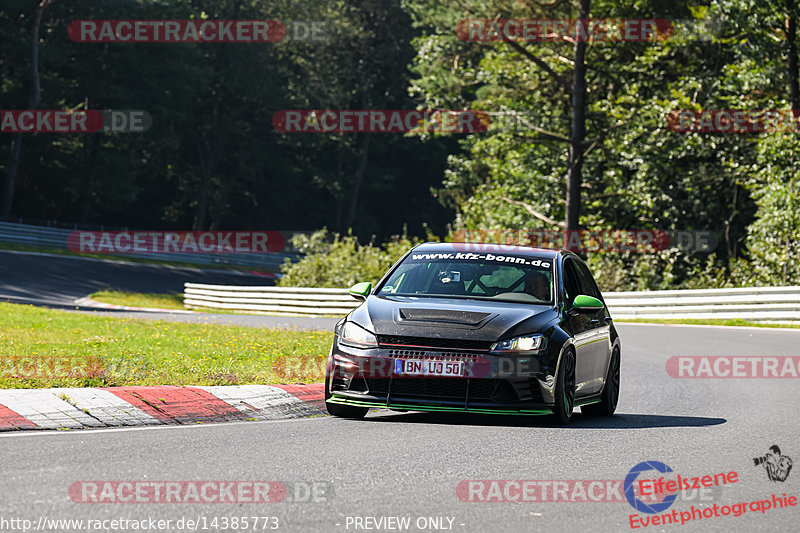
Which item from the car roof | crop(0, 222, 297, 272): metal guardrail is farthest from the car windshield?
crop(0, 222, 297, 272): metal guardrail

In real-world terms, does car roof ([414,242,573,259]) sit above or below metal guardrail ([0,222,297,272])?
above

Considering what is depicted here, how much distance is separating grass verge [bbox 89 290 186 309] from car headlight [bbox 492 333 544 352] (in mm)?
28498

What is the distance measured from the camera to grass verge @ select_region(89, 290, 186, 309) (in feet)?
122

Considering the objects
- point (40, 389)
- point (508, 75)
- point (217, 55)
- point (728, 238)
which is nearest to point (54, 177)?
point (217, 55)

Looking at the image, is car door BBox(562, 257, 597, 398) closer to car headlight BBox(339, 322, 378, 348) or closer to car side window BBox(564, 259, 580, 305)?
car side window BBox(564, 259, 580, 305)

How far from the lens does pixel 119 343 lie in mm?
15586

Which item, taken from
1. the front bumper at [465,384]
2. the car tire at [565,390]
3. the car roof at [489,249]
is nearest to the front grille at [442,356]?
the front bumper at [465,384]

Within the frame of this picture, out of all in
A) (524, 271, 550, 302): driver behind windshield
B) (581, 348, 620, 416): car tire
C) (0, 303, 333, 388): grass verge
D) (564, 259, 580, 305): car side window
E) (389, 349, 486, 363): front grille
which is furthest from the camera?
(581, 348, 620, 416): car tire

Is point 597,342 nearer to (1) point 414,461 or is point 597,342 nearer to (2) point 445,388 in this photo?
(2) point 445,388

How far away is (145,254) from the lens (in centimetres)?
5925

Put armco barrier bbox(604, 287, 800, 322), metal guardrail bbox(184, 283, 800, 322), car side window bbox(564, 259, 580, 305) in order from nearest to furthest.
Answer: car side window bbox(564, 259, 580, 305) < armco barrier bbox(604, 287, 800, 322) < metal guardrail bbox(184, 283, 800, 322)

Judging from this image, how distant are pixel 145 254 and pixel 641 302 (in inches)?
1356

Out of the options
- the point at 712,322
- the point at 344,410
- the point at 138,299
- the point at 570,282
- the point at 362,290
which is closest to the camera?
the point at 344,410

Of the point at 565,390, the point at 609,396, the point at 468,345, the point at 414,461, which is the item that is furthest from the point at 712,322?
the point at 414,461
